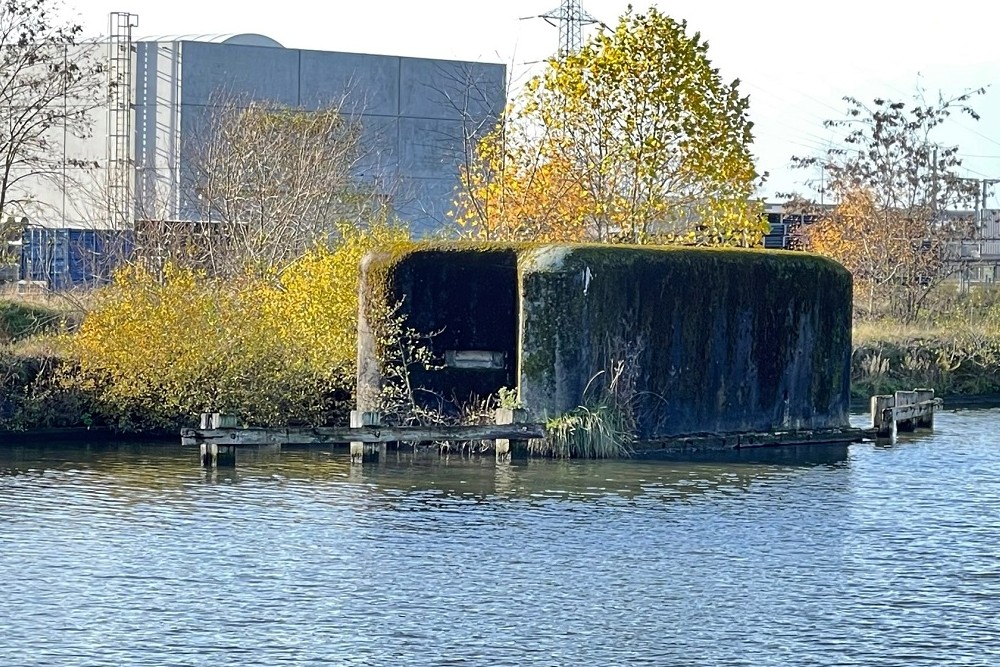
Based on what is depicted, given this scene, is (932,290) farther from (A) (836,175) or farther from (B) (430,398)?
(B) (430,398)

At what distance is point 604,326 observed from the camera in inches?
1001

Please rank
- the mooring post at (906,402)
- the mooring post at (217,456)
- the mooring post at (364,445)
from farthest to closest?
the mooring post at (906,402)
the mooring post at (364,445)
the mooring post at (217,456)

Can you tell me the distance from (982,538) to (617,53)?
15.0m

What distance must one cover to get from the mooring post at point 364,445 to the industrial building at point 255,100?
2862 cm

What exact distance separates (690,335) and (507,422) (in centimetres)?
355

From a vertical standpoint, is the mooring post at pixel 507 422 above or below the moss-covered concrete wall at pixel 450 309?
below

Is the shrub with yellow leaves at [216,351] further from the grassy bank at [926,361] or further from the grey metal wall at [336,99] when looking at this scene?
the grey metal wall at [336,99]

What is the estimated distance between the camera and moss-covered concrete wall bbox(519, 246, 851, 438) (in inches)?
990

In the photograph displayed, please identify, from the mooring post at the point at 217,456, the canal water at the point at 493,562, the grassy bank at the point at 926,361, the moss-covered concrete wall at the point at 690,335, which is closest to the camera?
the canal water at the point at 493,562

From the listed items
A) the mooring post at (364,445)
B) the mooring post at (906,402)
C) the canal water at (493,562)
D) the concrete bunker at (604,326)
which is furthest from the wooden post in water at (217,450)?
the mooring post at (906,402)

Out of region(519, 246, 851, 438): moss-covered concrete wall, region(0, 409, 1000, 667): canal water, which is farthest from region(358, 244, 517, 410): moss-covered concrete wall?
region(0, 409, 1000, 667): canal water

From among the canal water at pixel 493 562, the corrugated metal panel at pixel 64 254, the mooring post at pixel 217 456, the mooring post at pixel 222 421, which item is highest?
the corrugated metal panel at pixel 64 254

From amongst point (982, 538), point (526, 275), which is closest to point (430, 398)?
point (526, 275)

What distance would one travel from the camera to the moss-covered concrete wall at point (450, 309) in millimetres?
25812
